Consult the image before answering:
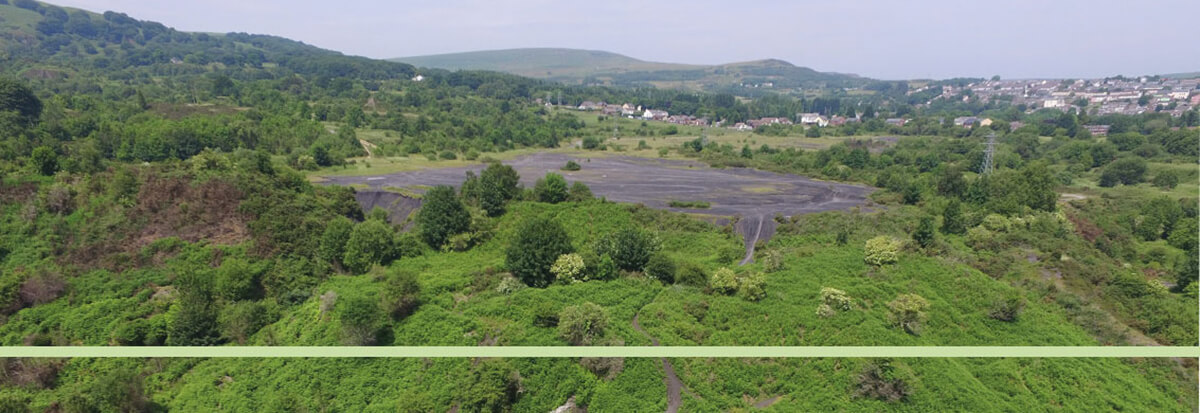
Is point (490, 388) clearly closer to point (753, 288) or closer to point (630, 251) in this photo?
point (630, 251)

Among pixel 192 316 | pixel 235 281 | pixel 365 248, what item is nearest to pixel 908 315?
pixel 365 248

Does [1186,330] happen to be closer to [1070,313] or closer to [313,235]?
[1070,313]

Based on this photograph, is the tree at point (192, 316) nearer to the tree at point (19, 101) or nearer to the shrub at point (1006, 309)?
the shrub at point (1006, 309)

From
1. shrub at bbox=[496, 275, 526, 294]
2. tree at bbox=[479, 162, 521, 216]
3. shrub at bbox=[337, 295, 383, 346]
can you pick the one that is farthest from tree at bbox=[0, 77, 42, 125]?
shrub at bbox=[496, 275, 526, 294]

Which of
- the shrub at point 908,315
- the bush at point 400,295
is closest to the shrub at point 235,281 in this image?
the bush at point 400,295

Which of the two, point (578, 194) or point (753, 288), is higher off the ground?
point (578, 194)

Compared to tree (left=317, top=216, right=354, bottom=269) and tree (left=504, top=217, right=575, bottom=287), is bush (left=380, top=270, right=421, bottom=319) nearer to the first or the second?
tree (left=504, top=217, right=575, bottom=287)

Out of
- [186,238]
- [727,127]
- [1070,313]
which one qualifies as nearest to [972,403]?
[1070,313]
